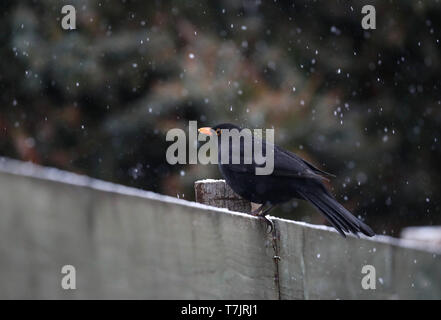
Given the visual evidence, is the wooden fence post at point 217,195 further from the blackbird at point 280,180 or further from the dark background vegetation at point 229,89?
the dark background vegetation at point 229,89

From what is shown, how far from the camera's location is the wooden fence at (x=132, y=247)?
0.98 metres

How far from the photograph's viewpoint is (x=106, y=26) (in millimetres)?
8883

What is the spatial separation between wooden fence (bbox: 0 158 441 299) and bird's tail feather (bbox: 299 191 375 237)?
1.46ft

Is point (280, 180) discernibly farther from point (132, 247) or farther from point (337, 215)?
point (132, 247)

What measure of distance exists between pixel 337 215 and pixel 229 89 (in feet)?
16.2

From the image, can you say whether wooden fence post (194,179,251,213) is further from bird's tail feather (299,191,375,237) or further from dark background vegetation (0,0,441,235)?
dark background vegetation (0,0,441,235)

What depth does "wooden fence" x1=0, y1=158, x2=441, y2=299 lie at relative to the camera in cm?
98

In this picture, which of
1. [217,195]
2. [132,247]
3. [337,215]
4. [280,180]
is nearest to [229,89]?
[280,180]

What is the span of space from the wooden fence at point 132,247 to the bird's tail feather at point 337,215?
45cm

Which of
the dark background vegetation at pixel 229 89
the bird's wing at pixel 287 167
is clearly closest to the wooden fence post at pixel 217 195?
the bird's wing at pixel 287 167

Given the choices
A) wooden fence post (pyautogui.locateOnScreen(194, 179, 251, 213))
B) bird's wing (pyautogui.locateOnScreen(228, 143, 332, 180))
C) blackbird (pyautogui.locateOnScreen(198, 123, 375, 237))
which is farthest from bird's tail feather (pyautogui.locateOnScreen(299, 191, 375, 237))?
wooden fence post (pyautogui.locateOnScreen(194, 179, 251, 213))

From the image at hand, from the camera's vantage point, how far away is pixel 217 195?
2.69m
